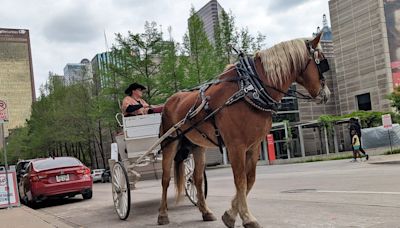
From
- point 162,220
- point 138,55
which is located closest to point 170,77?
point 138,55

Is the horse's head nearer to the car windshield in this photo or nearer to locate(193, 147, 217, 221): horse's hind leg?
locate(193, 147, 217, 221): horse's hind leg

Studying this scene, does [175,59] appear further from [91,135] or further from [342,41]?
[342,41]

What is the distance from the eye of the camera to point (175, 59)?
37438 mm

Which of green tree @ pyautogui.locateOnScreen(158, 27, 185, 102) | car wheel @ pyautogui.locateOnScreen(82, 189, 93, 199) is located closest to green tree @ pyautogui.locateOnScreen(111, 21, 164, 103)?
green tree @ pyautogui.locateOnScreen(158, 27, 185, 102)

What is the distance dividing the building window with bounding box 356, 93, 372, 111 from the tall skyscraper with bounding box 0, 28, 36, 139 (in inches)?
2795

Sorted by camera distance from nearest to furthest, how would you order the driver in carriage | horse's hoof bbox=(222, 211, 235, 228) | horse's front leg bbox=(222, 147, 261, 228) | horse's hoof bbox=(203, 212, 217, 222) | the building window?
1. horse's front leg bbox=(222, 147, 261, 228)
2. horse's hoof bbox=(222, 211, 235, 228)
3. horse's hoof bbox=(203, 212, 217, 222)
4. the driver in carriage
5. the building window

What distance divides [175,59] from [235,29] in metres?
7.08

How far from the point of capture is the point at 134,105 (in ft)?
27.8

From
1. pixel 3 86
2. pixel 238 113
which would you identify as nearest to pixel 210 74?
pixel 238 113

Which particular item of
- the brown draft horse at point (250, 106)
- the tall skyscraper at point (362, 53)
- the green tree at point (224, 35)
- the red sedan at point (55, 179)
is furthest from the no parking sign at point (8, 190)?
the tall skyscraper at point (362, 53)

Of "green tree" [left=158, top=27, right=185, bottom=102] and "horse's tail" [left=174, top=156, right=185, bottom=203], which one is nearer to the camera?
"horse's tail" [left=174, top=156, right=185, bottom=203]

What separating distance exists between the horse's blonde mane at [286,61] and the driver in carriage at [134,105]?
3.76 metres

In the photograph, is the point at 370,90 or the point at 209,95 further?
the point at 370,90

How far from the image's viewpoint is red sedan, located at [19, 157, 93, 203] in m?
13.7
